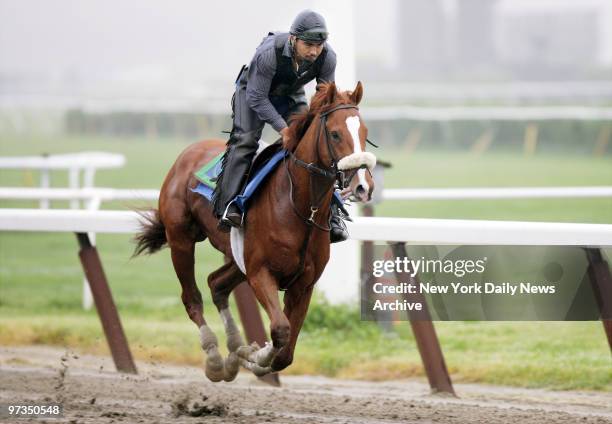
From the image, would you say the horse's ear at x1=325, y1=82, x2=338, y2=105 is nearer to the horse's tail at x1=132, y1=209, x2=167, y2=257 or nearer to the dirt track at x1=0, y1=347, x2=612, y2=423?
the dirt track at x1=0, y1=347, x2=612, y2=423

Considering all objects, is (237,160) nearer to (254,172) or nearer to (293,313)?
(254,172)

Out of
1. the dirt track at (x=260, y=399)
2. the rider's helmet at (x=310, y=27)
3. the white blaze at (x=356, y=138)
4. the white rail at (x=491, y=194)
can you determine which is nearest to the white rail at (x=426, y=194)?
the white rail at (x=491, y=194)

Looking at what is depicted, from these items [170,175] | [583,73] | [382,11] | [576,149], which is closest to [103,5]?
[382,11]

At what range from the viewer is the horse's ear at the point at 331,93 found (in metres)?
5.30

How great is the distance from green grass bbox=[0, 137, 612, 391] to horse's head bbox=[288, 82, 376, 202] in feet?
8.00

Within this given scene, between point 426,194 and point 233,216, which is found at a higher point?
point 233,216

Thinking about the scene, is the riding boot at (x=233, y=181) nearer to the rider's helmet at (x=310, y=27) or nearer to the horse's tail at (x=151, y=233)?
the rider's helmet at (x=310, y=27)

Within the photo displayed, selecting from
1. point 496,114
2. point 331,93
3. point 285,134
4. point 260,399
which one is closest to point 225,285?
point 260,399

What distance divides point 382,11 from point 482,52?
4578 millimetres

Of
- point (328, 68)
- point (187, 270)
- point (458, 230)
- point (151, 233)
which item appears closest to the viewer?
point (328, 68)

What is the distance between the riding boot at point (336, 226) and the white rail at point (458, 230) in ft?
2.12

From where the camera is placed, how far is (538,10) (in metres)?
49.2

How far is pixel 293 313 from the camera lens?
19.3ft

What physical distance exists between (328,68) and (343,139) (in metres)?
0.76
